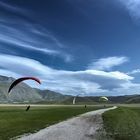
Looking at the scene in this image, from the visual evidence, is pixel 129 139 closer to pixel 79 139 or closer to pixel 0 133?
pixel 79 139

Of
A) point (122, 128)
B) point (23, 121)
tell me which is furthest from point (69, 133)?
point (23, 121)

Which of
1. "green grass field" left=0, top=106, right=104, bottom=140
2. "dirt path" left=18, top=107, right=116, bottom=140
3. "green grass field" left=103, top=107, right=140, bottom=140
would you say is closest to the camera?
"dirt path" left=18, top=107, right=116, bottom=140

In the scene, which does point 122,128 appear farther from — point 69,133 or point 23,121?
point 23,121

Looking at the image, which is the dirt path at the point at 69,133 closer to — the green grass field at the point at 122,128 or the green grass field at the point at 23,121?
the green grass field at the point at 122,128

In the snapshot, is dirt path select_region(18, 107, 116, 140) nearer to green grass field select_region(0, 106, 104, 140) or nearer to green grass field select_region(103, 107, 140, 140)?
green grass field select_region(103, 107, 140, 140)

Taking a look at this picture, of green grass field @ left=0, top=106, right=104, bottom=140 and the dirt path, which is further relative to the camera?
green grass field @ left=0, top=106, right=104, bottom=140

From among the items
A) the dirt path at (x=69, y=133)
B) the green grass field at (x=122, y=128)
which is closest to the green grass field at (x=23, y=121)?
the dirt path at (x=69, y=133)

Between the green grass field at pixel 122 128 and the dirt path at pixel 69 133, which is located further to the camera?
the green grass field at pixel 122 128

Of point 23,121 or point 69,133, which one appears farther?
point 23,121

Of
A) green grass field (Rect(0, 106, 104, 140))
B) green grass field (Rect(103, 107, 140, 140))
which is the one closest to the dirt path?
green grass field (Rect(103, 107, 140, 140))

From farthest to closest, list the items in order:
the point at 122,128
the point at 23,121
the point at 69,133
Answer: the point at 23,121 < the point at 122,128 < the point at 69,133

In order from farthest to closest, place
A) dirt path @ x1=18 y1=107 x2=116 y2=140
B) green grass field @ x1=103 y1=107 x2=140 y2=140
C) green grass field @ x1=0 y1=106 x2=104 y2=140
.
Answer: green grass field @ x1=0 y1=106 x2=104 y2=140
green grass field @ x1=103 y1=107 x2=140 y2=140
dirt path @ x1=18 y1=107 x2=116 y2=140

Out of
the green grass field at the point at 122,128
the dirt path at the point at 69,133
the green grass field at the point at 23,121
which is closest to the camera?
the dirt path at the point at 69,133

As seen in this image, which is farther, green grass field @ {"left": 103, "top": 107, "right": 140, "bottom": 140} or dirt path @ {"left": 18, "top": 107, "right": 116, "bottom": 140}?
green grass field @ {"left": 103, "top": 107, "right": 140, "bottom": 140}
